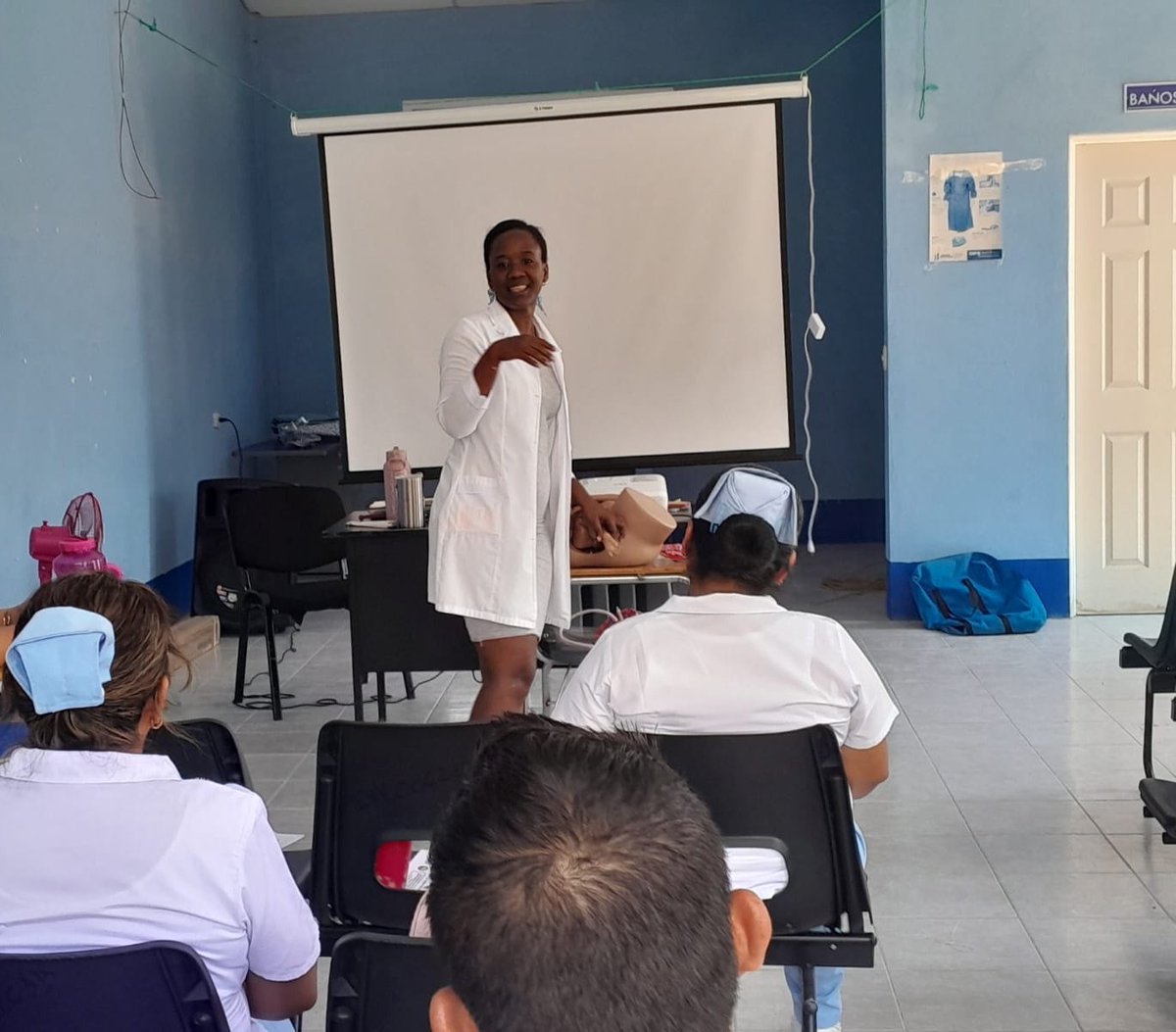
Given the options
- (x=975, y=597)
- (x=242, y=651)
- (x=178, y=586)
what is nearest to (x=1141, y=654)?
(x=975, y=597)

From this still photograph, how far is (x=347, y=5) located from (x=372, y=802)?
6535mm

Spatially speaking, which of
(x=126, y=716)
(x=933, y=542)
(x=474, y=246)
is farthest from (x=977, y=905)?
(x=474, y=246)

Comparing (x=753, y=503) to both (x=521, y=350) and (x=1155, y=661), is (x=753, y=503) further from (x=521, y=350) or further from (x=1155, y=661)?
(x=1155, y=661)

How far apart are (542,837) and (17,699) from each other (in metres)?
1.00

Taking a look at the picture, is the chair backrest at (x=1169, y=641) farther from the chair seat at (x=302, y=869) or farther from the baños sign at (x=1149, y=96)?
the baños sign at (x=1149, y=96)

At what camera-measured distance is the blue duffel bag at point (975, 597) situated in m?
5.48

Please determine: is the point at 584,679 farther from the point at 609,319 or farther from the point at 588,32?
the point at 588,32

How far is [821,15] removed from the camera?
24.8ft

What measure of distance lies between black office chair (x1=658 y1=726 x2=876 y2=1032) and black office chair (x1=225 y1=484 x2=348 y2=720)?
310cm

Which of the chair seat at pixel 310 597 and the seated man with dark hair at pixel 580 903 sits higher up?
the seated man with dark hair at pixel 580 903

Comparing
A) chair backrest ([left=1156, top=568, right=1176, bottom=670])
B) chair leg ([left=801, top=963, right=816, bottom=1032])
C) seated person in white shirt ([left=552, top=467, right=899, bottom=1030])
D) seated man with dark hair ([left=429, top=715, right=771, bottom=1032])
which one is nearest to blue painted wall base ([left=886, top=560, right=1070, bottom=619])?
chair backrest ([left=1156, top=568, right=1176, bottom=670])

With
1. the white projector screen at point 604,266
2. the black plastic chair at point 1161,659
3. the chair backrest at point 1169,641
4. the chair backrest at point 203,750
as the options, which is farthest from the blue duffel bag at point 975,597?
the chair backrest at point 203,750

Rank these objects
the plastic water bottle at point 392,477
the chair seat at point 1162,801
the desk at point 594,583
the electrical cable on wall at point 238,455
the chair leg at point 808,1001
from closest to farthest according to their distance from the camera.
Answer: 1. the chair leg at point 808,1001
2. the chair seat at point 1162,801
3. the desk at point 594,583
4. the plastic water bottle at point 392,477
5. the electrical cable on wall at point 238,455

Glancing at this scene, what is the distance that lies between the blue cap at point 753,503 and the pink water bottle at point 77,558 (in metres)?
1.85
